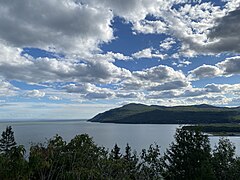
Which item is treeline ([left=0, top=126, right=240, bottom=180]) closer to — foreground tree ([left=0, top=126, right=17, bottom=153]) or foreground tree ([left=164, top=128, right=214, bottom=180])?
foreground tree ([left=164, top=128, right=214, bottom=180])

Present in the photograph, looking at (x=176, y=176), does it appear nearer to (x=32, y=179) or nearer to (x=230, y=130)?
(x=32, y=179)

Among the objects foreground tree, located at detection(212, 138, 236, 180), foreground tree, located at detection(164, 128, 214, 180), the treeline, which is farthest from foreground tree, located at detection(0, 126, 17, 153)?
foreground tree, located at detection(212, 138, 236, 180)

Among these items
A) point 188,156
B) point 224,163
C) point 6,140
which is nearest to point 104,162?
point 188,156

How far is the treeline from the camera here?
1891 centimetres

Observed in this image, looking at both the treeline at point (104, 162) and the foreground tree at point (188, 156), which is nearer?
the treeline at point (104, 162)

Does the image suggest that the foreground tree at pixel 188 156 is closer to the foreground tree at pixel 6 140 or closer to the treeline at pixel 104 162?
the treeline at pixel 104 162

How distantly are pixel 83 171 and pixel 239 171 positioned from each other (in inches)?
969

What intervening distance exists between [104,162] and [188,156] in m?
13.6

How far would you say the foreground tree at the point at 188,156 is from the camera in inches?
1278

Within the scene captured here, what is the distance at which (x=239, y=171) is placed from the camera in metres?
37.4

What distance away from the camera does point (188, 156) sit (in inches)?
1313

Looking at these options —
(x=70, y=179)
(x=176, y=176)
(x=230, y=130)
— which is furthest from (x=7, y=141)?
(x=230, y=130)

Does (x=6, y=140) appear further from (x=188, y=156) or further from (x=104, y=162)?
(x=104, y=162)

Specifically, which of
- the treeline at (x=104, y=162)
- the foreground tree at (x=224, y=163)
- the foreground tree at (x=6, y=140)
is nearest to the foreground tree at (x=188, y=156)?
the treeline at (x=104, y=162)
